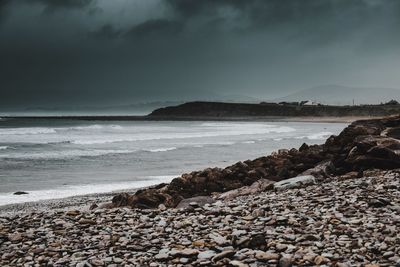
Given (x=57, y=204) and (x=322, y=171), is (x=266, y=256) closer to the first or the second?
(x=322, y=171)

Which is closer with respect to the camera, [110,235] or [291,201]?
[110,235]

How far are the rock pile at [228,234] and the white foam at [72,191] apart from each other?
786cm

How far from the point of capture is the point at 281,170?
1789 centimetres

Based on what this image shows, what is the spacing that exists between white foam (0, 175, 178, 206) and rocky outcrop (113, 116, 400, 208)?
496cm

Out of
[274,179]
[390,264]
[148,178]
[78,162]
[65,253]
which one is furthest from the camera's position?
[78,162]

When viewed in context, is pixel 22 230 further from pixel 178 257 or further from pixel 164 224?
pixel 178 257

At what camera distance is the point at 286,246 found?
7762 mm

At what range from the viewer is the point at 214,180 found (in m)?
17.6

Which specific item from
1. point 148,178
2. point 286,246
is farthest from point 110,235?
point 148,178

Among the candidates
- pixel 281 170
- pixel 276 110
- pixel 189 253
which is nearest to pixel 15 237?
pixel 189 253

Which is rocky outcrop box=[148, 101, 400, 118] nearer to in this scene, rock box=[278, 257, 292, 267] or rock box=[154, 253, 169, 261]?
rock box=[278, 257, 292, 267]

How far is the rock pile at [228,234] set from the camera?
7504 millimetres

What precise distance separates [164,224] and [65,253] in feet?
7.39

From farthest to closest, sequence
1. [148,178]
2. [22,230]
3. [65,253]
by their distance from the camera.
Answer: [148,178], [22,230], [65,253]
